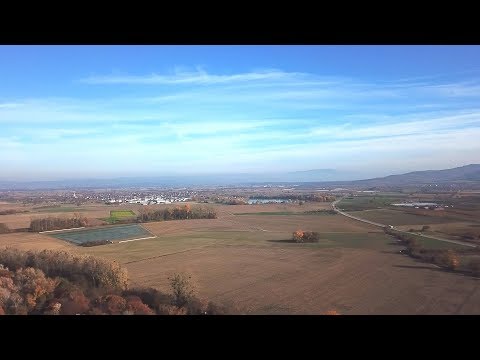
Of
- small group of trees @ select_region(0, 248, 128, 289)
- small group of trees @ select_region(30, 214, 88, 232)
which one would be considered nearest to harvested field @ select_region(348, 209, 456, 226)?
small group of trees @ select_region(0, 248, 128, 289)

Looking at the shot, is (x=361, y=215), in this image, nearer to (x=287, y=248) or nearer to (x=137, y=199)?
(x=287, y=248)

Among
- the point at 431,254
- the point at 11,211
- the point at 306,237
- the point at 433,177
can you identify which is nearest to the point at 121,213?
the point at 11,211

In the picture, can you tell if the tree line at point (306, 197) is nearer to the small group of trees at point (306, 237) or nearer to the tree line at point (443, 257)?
the small group of trees at point (306, 237)

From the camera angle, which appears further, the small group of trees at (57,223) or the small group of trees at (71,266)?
the small group of trees at (57,223)

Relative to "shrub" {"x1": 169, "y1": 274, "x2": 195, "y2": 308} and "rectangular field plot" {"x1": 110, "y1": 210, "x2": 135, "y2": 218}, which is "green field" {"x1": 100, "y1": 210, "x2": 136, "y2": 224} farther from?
"shrub" {"x1": 169, "y1": 274, "x2": 195, "y2": 308}

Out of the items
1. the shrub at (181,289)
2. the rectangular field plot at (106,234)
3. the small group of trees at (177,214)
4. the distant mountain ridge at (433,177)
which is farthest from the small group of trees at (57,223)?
the distant mountain ridge at (433,177)

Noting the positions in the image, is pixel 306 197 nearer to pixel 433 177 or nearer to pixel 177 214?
pixel 433 177
